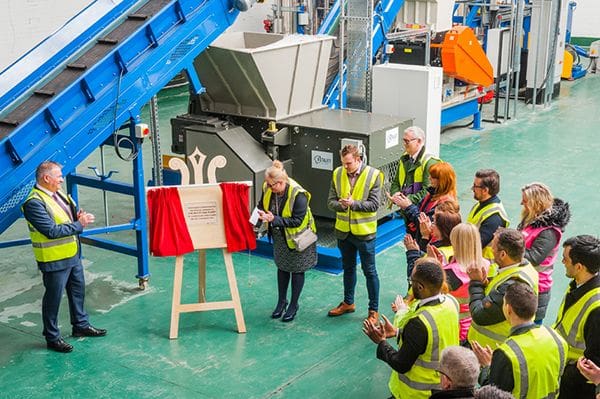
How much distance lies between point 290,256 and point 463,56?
7.49m

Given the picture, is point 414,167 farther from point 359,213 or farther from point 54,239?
point 54,239

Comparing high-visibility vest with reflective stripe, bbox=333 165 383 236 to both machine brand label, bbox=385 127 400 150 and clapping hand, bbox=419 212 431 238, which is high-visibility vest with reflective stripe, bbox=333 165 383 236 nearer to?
clapping hand, bbox=419 212 431 238

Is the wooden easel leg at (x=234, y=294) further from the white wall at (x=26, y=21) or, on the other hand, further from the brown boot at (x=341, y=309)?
the white wall at (x=26, y=21)

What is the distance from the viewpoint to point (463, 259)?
5.18 meters

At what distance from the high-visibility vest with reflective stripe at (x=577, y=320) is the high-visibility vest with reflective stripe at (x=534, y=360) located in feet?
1.85

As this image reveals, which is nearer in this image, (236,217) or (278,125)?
(236,217)

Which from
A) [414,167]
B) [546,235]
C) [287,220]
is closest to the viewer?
[546,235]

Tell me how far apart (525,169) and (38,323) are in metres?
7.59

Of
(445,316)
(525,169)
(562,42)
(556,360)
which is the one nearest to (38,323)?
(445,316)

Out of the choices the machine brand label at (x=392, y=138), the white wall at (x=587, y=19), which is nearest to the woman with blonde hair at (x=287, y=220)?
the machine brand label at (x=392, y=138)

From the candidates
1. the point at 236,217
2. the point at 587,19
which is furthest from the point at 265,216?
the point at 587,19

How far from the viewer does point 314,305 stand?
7.79 m

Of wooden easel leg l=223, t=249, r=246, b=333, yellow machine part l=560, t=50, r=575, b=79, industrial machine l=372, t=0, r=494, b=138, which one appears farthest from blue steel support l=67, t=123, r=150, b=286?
yellow machine part l=560, t=50, r=575, b=79

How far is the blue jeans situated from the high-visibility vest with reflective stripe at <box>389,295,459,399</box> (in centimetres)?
253
